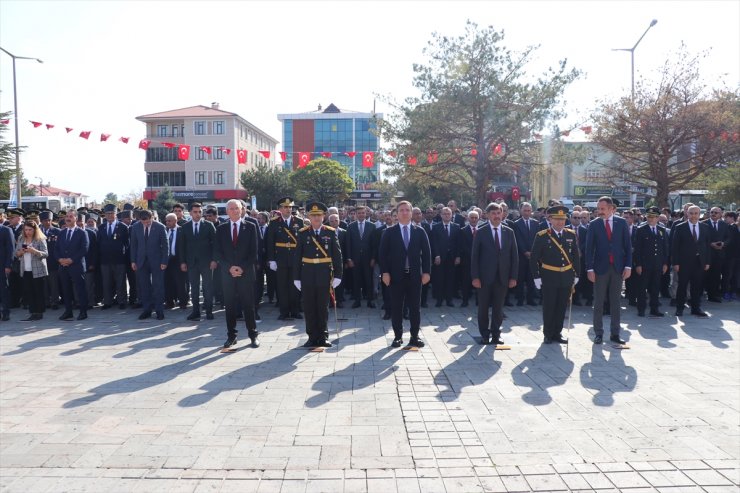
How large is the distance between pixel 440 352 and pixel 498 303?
126cm

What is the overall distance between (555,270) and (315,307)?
3498mm

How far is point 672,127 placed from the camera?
61.7ft

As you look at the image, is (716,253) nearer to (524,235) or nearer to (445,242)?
(524,235)

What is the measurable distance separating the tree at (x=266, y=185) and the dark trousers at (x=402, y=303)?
47050 mm

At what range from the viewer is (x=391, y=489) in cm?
397

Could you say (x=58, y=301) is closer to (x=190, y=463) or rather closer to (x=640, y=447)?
(x=190, y=463)

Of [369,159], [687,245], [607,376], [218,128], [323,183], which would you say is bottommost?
[607,376]

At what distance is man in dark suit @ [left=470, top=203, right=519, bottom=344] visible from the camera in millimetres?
8469

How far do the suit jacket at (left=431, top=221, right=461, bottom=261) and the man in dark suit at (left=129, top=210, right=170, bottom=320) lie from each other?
16.7ft

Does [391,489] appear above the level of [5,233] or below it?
below

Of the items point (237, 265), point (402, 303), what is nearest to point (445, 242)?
point (402, 303)

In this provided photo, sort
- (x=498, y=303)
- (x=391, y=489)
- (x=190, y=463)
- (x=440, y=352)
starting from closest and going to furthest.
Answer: (x=391, y=489) < (x=190, y=463) < (x=440, y=352) < (x=498, y=303)

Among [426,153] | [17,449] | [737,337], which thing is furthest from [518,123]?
[17,449]

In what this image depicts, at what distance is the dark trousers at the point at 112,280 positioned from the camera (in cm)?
1142
